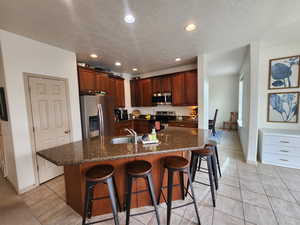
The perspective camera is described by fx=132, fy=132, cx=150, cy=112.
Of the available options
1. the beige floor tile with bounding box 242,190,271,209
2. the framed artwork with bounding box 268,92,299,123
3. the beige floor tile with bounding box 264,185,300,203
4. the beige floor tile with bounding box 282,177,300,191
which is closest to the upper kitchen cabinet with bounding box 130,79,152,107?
the framed artwork with bounding box 268,92,299,123

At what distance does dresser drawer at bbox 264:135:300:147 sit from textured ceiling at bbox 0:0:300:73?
2137mm

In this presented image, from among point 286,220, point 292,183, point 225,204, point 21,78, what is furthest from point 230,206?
point 21,78

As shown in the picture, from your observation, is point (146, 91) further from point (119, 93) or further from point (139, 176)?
point (139, 176)

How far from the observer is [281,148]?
2.84m

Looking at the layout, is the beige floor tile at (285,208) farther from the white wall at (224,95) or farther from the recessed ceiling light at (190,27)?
the white wall at (224,95)

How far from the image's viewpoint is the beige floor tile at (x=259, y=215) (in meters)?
1.60

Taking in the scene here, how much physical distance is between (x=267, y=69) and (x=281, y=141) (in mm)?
1692

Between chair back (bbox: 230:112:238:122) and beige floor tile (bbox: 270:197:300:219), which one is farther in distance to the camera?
chair back (bbox: 230:112:238:122)

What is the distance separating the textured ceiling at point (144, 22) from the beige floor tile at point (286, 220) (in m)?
2.72

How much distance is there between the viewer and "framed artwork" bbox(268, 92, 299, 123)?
118 inches

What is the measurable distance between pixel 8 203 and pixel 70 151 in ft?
5.15

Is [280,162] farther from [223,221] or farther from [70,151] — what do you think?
[70,151]

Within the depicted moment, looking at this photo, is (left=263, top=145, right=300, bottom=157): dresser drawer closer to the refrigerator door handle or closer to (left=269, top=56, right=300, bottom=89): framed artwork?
(left=269, top=56, right=300, bottom=89): framed artwork

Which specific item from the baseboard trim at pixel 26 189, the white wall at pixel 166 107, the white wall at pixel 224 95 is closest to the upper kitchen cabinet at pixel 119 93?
the white wall at pixel 166 107
